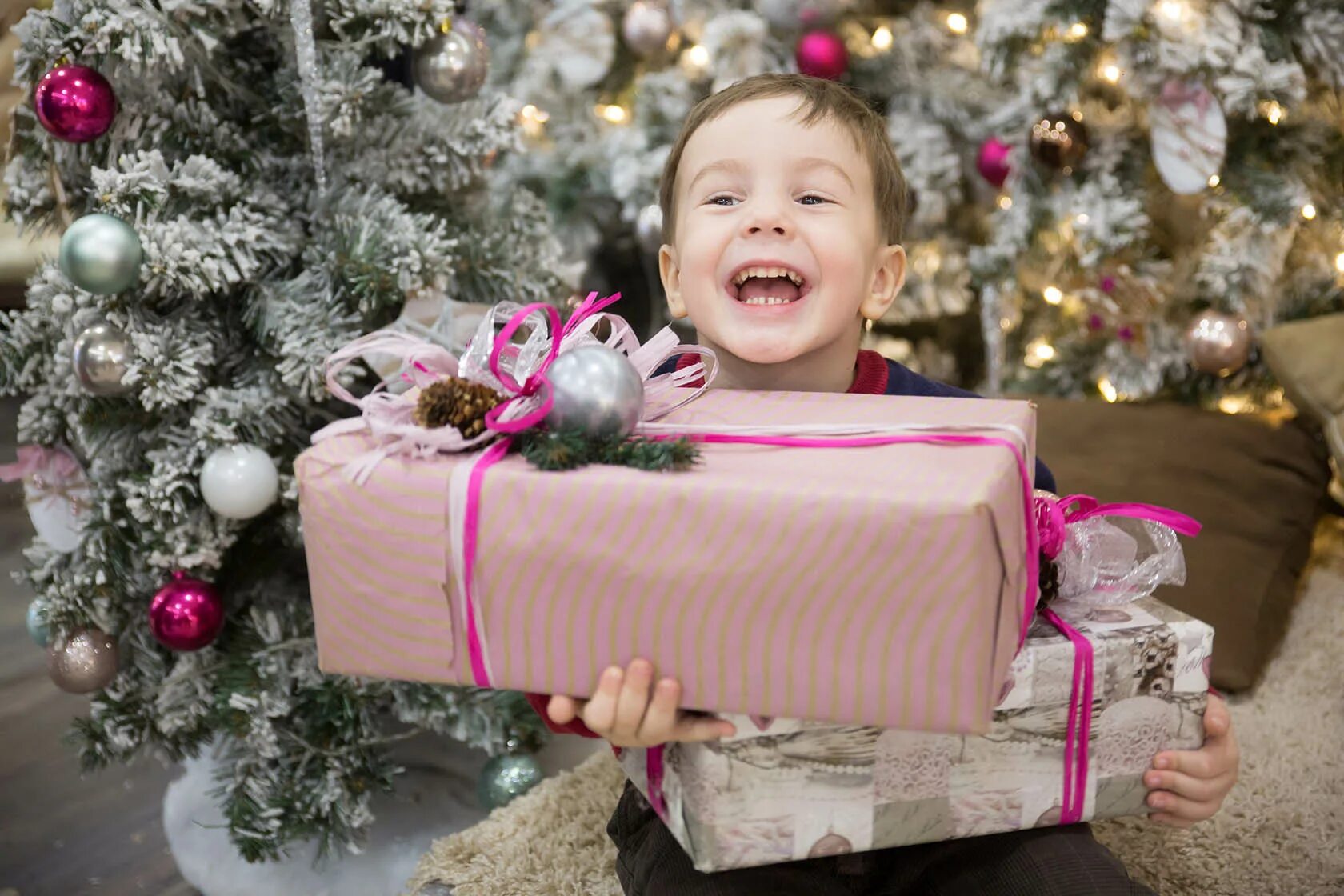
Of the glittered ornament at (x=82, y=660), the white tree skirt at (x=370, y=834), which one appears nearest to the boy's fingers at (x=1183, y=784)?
the white tree skirt at (x=370, y=834)

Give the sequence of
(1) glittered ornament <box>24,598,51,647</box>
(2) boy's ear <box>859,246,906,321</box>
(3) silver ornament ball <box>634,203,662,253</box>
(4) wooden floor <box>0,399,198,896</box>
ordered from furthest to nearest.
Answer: (3) silver ornament ball <box>634,203,662,253</box>
(4) wooden floor <box>0,399,198,896</box>
(1) glittered ornament <box>24,598,51,647</box>
(2) boy's ear <box>859,246,906,321</box>

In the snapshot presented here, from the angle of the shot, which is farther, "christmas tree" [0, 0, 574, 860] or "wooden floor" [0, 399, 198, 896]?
"wooden floor" [0, 399, 198, 896]

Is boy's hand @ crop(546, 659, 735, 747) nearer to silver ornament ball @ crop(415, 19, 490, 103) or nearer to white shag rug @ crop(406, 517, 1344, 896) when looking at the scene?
white shag rug @ crop(406, 517, 1344, 896)

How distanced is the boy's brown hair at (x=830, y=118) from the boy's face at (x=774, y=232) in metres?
0.01

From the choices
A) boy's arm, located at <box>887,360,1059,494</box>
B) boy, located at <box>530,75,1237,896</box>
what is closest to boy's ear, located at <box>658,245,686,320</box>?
boy, located at <box>530,75,1237,896</box>

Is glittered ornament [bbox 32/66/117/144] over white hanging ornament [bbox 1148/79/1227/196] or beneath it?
over

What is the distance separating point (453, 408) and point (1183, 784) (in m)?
0.64

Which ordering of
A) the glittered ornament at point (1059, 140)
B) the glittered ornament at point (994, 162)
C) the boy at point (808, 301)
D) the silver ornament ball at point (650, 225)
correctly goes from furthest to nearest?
the silver ornament ball at point (650, 225)
the glittered ornament at point (994, 162)
the glittered ornament at point (1059, 140)
the boy at point (808, 301)

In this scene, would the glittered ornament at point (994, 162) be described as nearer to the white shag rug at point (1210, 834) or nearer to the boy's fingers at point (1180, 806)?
the white shag rug at point (1210, 834)

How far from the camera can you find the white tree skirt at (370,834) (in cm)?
133

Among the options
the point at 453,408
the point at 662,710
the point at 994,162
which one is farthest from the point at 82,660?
Answer: the point at 994,162

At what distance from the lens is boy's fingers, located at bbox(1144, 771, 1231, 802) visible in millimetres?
870

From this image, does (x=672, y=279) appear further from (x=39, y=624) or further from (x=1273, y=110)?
(x=1273, y=110)

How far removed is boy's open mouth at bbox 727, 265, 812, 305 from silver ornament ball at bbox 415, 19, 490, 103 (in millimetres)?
474
